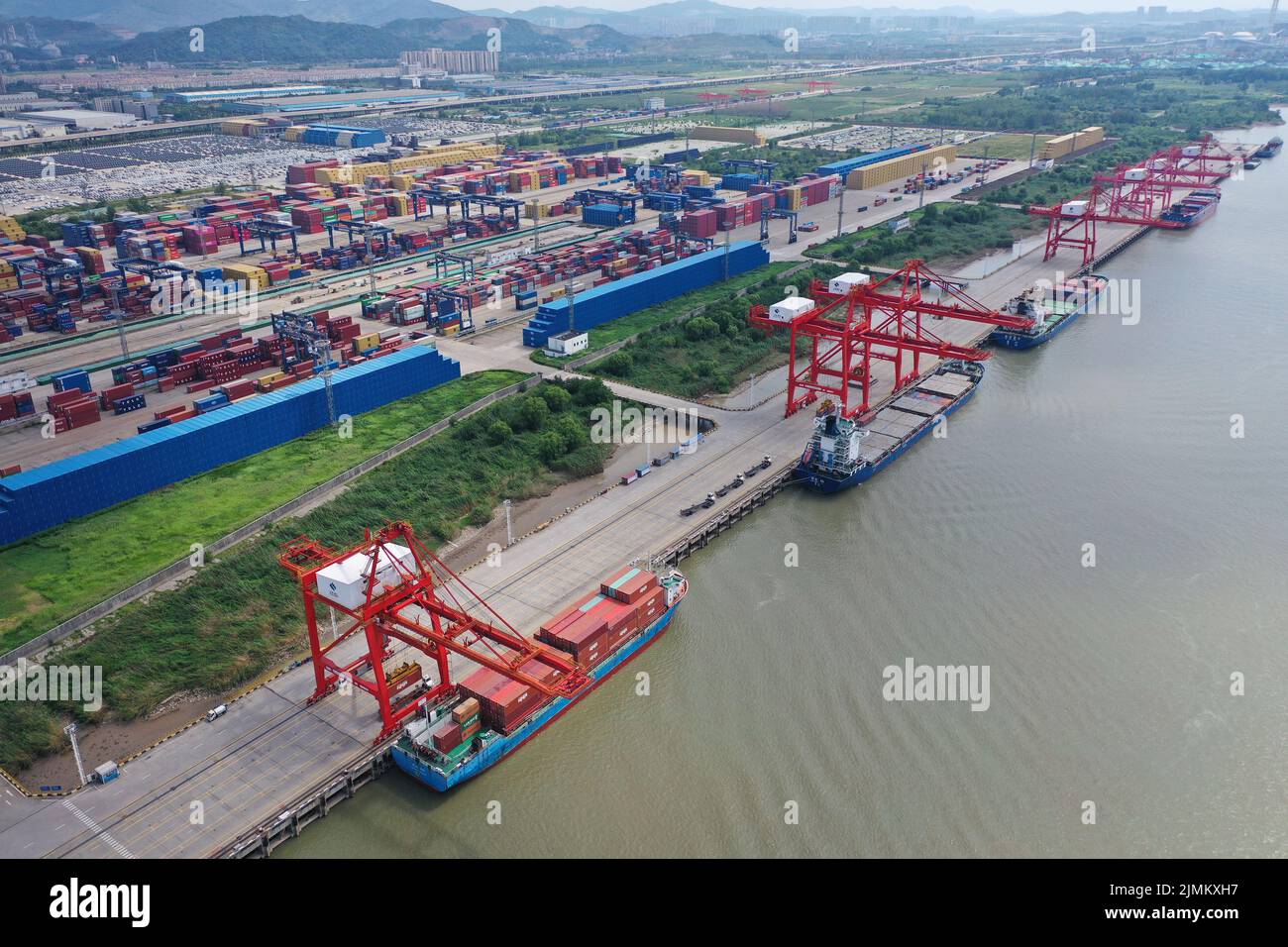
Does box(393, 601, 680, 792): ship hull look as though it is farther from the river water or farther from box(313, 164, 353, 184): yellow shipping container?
box(313, 164, 353, 184): yellow shipping container

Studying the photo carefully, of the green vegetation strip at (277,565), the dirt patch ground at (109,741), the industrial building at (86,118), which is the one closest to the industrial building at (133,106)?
the industrial building at (86,118)

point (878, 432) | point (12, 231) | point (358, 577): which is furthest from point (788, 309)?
point (12, 231)

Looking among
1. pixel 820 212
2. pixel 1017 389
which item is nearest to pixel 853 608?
pixel 1017 389

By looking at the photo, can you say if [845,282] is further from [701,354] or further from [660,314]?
[660,314]

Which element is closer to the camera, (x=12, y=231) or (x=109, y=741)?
(x=109, y=741)

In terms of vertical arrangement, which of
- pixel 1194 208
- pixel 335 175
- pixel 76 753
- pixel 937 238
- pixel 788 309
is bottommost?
pixel 76 753

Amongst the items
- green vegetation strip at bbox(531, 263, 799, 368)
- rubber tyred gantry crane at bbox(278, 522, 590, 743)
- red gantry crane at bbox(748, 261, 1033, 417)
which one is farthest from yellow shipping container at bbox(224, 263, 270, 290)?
rubber tyred gantry crane at bbox(278, 522, 590, 743)
